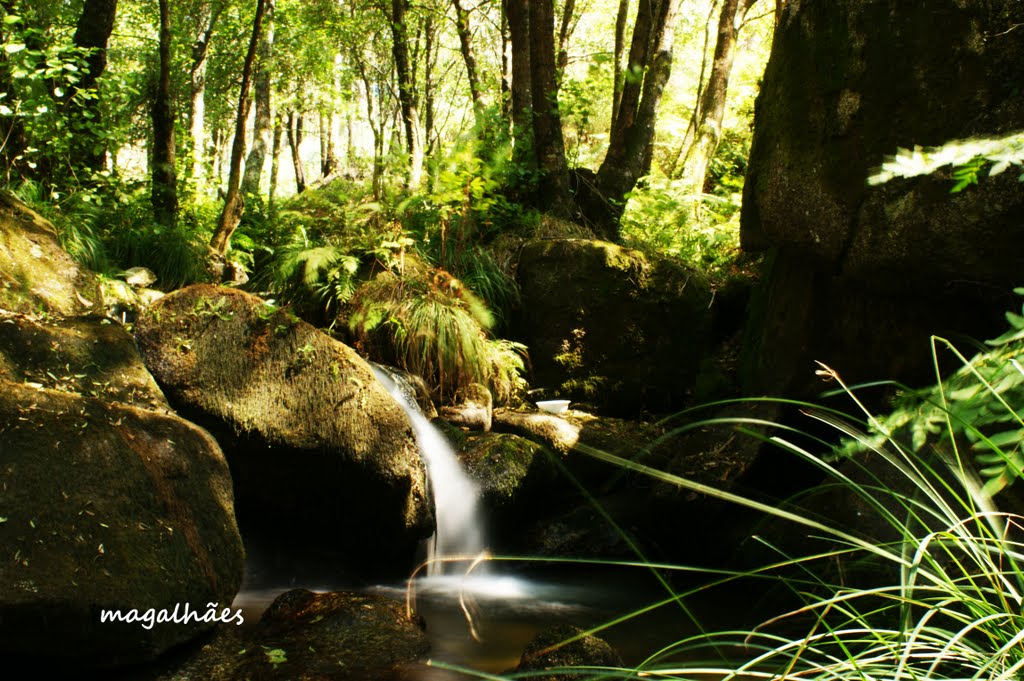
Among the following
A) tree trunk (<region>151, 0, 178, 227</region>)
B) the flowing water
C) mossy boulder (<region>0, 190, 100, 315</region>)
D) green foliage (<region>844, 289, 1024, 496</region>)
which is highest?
tree trunk (<region>151, 0, 178, 227</region>)

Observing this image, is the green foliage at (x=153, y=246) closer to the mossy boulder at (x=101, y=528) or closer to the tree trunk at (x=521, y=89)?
the tree trunk at (x=521, y=89)

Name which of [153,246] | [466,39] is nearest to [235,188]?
[153,246]

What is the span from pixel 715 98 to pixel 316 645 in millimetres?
10016

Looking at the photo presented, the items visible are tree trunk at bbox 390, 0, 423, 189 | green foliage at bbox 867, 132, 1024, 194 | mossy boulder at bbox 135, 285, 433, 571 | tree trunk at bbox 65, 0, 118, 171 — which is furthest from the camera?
tree trunk at bbox 390, 0, 423, 189

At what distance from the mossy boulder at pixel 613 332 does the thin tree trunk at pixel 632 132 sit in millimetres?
1556

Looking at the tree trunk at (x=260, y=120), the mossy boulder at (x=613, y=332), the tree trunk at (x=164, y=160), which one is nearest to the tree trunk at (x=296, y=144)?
the tree trunk at (x=260, y=120)

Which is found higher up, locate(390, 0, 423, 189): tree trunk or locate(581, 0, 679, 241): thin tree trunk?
locate(390, 0, 423, 189): tree trunk

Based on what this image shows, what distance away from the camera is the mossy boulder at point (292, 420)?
4.85m

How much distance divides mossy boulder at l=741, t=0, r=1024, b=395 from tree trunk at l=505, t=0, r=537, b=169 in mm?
3744

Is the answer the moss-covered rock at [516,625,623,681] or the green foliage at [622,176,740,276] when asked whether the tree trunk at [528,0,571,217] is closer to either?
the green foliage at [622,176,740,276]

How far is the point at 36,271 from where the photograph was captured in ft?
16.0

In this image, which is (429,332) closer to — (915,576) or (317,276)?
(317,276)

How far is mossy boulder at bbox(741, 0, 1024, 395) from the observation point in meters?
4.32


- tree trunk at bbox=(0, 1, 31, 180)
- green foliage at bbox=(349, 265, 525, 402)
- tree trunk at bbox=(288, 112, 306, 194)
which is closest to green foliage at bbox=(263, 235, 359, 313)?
green foliage at bbox=(349, 265, 525, 402)
